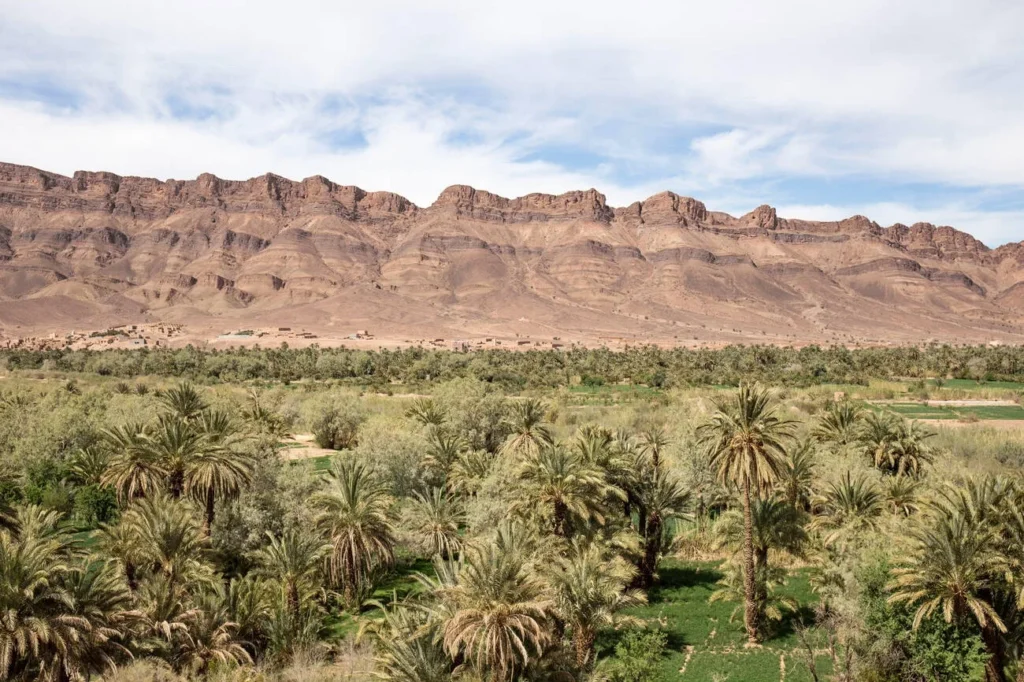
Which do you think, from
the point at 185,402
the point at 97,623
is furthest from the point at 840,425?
the point at 97,623

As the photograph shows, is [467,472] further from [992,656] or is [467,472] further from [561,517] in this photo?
[992,656]

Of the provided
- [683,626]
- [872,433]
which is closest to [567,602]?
[683,626]

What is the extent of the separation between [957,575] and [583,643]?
11027 mm

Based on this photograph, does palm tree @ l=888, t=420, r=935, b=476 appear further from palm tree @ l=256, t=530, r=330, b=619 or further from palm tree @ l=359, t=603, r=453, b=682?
palm tree @ l=256, t=530, r=330, b=619

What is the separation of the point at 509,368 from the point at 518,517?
68778 millimetres

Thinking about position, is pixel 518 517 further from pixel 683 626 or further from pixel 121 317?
pixel 121 317

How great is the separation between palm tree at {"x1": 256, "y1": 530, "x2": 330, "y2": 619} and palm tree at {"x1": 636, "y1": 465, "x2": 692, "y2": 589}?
1402 cm

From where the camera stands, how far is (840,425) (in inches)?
1578

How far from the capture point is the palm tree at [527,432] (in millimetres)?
33281

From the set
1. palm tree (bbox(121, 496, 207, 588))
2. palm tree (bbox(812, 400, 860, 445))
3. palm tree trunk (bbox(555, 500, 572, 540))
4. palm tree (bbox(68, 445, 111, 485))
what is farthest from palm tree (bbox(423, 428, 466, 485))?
palm tree (bbox(812, 400, 860, 445))

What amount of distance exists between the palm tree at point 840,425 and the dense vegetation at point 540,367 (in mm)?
43504

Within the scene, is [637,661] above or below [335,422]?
below

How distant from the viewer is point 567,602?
21.4 m

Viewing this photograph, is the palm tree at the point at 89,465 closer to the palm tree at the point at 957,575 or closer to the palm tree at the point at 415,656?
the palm tree at the point at 415,656
